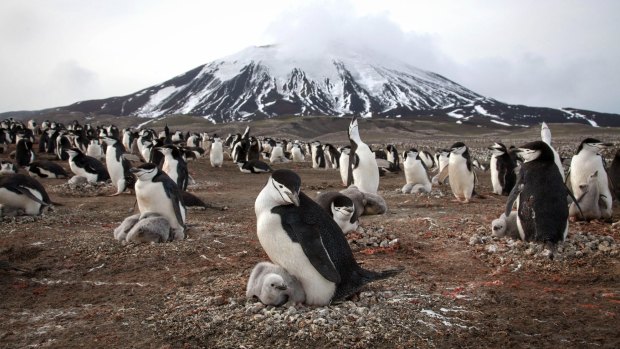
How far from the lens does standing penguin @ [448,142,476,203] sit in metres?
11.2

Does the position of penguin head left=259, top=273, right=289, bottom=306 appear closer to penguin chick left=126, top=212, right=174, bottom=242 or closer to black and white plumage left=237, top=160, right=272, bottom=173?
penguin chick left=126, top=212, right=174, bottom=242

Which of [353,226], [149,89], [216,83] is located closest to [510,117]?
[216,83]

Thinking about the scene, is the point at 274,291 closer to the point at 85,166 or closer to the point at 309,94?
the point at 85,166

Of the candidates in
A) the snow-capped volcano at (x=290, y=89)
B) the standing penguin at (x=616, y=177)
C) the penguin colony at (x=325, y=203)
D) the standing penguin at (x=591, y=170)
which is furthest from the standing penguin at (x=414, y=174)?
the snow-capped volcano at (x=290, y=89)

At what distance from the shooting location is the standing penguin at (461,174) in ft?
36.9

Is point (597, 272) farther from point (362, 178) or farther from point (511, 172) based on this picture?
point (511, 172)

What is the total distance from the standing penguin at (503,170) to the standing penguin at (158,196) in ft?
27.7

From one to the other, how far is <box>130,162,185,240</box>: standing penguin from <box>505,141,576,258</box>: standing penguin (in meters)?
4.59

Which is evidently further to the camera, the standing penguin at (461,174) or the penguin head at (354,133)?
the penguin head at (354,133)

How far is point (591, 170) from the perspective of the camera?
819 centimetres

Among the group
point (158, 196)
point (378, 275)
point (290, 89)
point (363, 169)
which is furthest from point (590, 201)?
point (290, 89)

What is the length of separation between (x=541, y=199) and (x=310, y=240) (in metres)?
3.46

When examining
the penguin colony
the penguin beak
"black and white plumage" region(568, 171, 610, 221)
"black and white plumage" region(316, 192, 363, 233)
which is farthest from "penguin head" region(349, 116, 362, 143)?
the penguin beak

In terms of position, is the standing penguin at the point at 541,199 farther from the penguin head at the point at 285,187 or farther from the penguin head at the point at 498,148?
the penguin head at the point at 498,148
